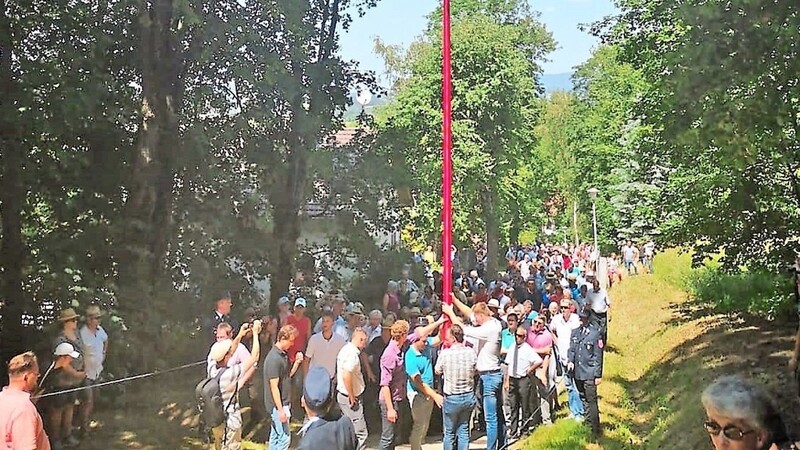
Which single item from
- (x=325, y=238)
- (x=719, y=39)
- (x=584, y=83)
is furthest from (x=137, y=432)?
(x=584, y=83)

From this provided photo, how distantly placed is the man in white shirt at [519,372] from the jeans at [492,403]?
2.81 feet

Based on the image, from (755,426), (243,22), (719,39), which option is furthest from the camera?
(243,22)

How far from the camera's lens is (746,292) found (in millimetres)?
14008

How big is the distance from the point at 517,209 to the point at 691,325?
3760mm

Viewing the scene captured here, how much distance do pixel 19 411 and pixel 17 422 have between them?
58 mm

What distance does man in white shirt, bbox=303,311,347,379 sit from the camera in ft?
23.2

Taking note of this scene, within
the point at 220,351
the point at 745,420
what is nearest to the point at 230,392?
the point at 220,351

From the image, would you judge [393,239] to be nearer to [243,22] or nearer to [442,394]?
[243,22]

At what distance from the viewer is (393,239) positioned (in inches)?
527

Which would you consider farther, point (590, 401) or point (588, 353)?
point (590, 401)

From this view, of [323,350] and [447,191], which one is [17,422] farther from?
[447,191]

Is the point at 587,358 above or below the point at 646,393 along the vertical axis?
above

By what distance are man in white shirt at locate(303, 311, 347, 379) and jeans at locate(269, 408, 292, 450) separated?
713 mm

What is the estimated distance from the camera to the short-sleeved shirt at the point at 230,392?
22.0 feet
